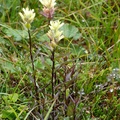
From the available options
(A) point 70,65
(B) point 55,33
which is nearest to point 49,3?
(B) point 55,33

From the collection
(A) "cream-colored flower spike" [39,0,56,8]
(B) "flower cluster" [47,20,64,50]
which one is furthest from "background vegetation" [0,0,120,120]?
(A) "cream-colored flower spike" [39,0,56,8]

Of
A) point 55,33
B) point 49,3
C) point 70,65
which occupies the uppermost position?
point 49,3

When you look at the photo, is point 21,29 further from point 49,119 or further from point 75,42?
point 49,119

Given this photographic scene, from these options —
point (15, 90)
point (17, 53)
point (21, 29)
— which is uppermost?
point (21, 29)

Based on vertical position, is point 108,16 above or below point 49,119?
above

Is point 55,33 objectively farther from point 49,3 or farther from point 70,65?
point 70,65

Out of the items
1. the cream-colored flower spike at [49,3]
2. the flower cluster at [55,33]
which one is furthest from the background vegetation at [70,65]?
the cream-colored flower spike at [49,3]

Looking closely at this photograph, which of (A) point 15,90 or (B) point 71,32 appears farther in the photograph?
(B) point 71,32

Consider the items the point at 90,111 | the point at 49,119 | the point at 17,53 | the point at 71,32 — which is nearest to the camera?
the point at 49,119

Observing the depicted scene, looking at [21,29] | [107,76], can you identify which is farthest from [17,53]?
[107,76]
